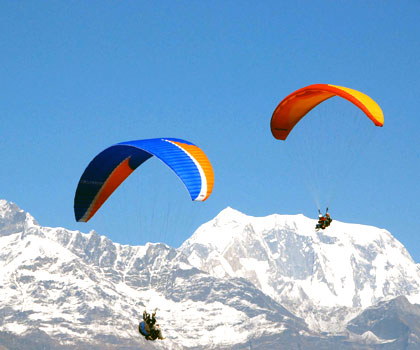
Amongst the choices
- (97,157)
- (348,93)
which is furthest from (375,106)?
(97,157)

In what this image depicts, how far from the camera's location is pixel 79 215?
65.9 m

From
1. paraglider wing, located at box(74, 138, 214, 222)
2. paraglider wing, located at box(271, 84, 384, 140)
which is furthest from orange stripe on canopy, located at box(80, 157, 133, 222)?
paraglider wing, located at box(271, 84, 384, 140)

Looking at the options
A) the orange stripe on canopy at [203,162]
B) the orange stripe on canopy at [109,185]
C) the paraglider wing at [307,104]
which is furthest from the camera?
the orange stripe on canopy at [109,185]

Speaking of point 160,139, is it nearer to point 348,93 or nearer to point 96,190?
point 96,190

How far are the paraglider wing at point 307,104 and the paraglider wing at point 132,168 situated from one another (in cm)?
744

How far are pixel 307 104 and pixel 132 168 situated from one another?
554 inches

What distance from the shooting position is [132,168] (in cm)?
6700

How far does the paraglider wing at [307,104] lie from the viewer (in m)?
56.2

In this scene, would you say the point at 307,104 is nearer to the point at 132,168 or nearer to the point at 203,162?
the point at 203,162

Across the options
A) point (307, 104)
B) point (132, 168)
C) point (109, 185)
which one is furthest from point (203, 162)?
point (307, 104)

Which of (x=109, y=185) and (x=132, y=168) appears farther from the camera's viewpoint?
(x=132, y=168)

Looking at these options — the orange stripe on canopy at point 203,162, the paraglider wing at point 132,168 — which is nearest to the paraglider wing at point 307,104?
the orange stripe on canopy at point 203,162

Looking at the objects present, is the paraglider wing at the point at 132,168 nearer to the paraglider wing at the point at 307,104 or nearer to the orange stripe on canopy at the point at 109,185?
the orange stripe on canopy at the point at 109,185

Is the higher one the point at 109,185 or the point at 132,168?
the point at 132,168
